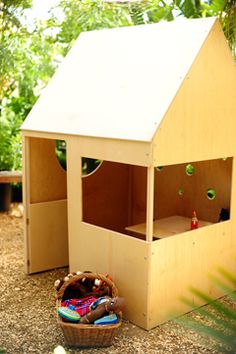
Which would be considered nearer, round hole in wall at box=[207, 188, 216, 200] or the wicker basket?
the wicker basket

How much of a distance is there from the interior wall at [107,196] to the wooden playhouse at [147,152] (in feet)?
0.11

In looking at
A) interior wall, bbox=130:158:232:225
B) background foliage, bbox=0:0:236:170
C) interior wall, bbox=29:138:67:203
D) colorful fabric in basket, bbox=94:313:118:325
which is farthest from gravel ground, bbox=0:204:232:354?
background foliage, bbox=0:0:236:170

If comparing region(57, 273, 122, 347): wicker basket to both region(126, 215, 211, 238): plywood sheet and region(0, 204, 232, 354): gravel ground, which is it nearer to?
region(0, 204, 232, 354): gravel ground

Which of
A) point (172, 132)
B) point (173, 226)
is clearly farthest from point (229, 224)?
point (172, 132)

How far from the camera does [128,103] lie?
11.4 ft

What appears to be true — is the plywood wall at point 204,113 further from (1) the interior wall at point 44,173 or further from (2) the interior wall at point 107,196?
(1) the interior wall at point 44,173

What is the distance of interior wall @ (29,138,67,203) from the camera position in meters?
4.44

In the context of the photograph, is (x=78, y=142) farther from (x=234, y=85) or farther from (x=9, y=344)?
(x=9, y=344)

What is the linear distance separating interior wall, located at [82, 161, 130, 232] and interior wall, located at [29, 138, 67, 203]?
0.25 meters

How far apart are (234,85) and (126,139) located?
1.07 m

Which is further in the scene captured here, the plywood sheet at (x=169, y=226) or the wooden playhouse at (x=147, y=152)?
the plywood sheet at (x=169, y=226)

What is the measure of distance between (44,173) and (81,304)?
1559mm

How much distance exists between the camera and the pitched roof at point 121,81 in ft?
10.9

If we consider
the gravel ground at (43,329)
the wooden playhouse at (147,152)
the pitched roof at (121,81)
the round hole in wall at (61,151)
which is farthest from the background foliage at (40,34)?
the gravel ground at (43,329)
